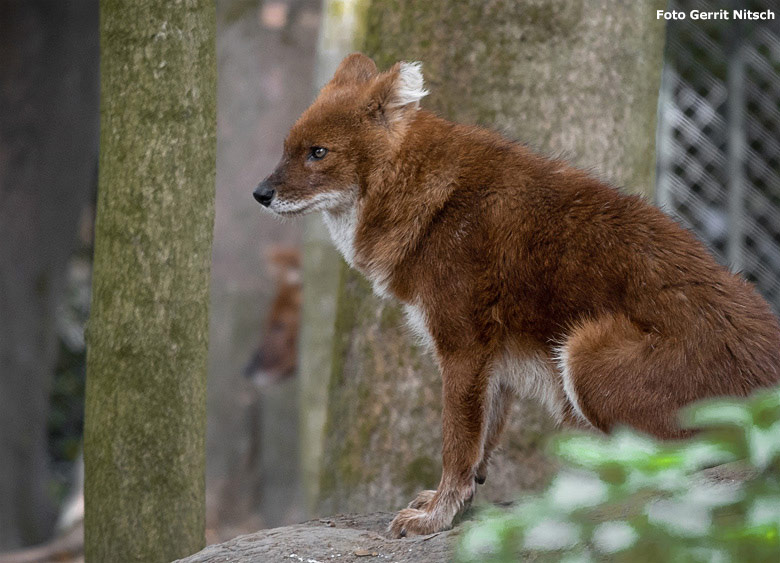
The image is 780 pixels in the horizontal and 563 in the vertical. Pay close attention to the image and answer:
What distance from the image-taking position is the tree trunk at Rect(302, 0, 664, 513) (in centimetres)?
477

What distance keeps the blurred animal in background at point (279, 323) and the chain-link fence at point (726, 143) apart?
154 inches

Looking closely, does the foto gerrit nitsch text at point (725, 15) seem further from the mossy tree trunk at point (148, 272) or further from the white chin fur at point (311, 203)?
the mossy tree trunk at point (148, 272)

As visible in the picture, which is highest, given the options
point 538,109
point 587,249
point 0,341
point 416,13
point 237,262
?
point 416,13

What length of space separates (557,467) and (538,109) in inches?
68.0

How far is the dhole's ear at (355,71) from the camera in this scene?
13.5 feet

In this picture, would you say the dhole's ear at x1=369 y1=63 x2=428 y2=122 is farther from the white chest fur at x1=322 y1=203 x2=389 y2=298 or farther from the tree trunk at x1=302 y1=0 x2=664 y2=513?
the tree trunk at x1=302 y1=0 x2=664 y2=513

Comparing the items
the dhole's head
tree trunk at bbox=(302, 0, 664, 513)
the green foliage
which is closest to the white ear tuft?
the dhole's head

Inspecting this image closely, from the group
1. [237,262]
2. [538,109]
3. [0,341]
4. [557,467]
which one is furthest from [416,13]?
[0,341]

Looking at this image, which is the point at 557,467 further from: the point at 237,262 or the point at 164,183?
the point at 237,262

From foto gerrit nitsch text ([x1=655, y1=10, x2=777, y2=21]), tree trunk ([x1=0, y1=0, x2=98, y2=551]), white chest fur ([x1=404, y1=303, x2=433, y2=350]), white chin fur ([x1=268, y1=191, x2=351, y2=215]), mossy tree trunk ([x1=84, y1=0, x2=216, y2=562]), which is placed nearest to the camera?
mossy tree trunk ([x1=84, y1=0, x2=216, y2=562])

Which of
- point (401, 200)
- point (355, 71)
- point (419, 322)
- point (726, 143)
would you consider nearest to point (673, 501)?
point (419, 322)

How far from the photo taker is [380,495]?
4.90m

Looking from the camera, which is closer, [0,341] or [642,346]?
[642,346]

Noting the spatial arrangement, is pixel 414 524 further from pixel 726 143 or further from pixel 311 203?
pixel 726 143
